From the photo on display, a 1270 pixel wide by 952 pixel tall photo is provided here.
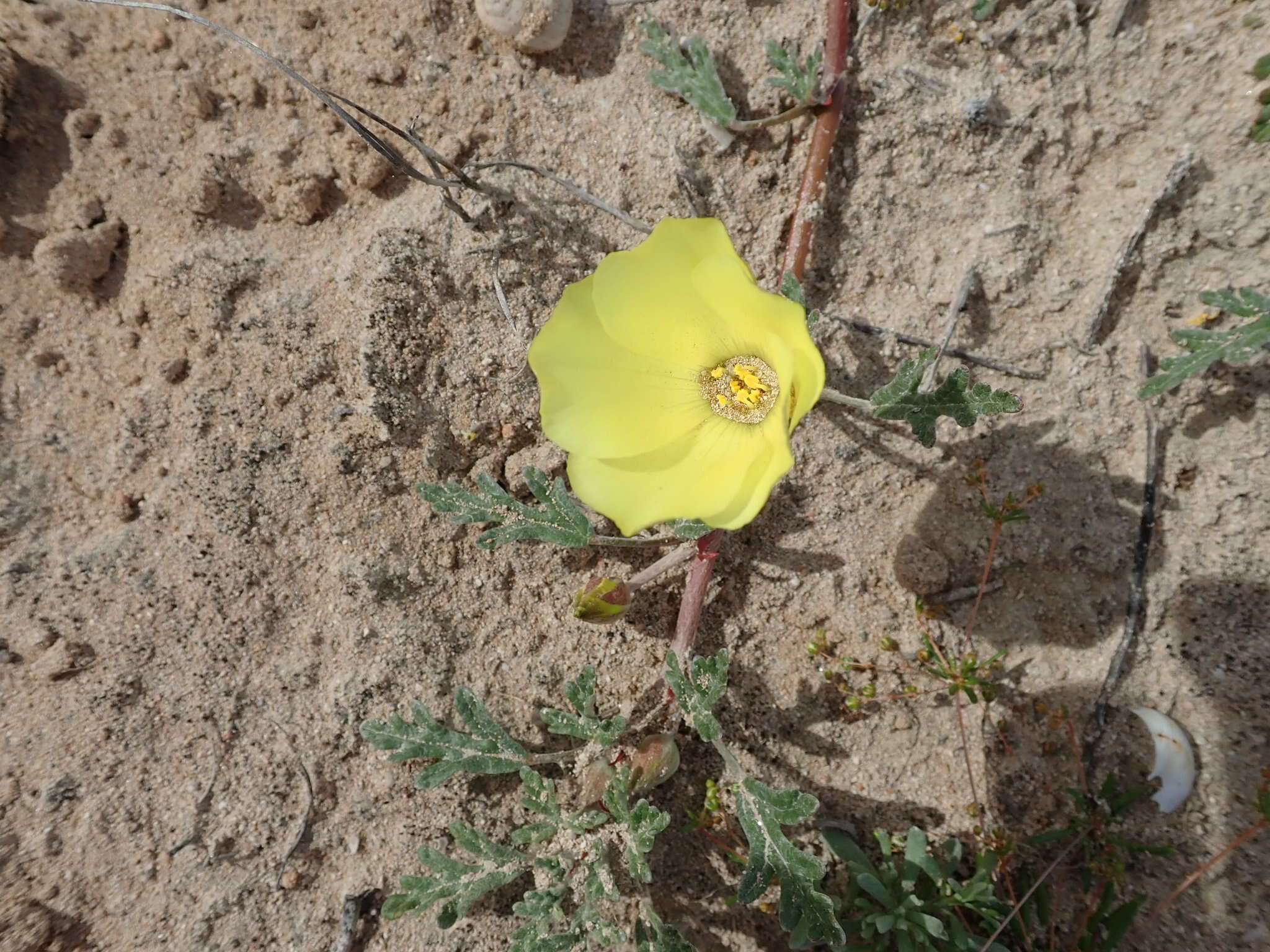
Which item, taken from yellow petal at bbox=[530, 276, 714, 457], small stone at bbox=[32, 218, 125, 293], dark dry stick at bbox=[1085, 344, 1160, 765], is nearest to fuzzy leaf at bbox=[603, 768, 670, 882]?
yellow petal at bbox=[530, 276, 714, 457]

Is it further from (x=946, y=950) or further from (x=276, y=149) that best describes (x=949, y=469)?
(x=276, y=149)

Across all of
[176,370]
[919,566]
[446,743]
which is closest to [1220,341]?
[919,566]

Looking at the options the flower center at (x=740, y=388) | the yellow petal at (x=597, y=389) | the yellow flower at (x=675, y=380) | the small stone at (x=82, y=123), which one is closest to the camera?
the yellow flower at (x=675, y=380)

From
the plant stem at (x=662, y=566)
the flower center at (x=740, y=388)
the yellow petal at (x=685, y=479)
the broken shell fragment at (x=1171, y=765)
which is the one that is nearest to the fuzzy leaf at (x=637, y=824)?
the plant stem at (x=662, y=566)

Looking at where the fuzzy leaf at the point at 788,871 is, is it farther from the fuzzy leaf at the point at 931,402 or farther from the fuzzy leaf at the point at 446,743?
the fuzzy leaf at the point at 931,402

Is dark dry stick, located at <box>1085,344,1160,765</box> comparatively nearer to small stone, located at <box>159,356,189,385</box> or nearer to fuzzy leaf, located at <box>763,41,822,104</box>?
fuzzy leaf, located at <box>763,41,822,104</box>

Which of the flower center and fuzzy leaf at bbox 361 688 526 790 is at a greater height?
the flower center

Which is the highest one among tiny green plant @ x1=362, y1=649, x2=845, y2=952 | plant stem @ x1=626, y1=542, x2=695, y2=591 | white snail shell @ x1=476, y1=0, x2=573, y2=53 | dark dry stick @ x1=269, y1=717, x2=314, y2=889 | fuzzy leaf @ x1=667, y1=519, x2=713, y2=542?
white snail shell @ x1=476, y1=0, x2=573, y2=53

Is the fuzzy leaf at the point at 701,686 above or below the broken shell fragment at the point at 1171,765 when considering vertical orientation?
below
